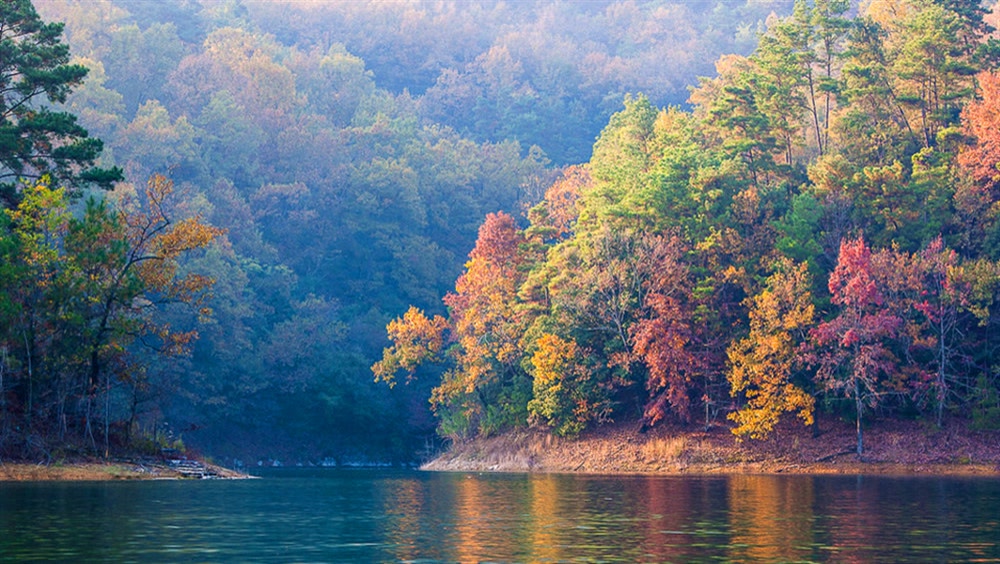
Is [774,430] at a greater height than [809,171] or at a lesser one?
lesser

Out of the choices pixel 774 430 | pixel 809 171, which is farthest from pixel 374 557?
pixel 809 171

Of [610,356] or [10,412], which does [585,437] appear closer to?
[610,356]

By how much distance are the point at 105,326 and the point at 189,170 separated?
48.7m

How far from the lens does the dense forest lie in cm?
4462

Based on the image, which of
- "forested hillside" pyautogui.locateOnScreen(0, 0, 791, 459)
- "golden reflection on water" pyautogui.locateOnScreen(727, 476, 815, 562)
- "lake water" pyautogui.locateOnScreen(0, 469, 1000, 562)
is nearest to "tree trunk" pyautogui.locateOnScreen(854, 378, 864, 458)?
"golden reflection on water" pyautogui.locateOnScreen(727, 476, 815, 562)

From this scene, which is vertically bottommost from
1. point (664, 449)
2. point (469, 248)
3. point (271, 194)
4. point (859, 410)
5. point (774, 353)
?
point (664, 449)

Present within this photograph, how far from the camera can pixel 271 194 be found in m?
95.8

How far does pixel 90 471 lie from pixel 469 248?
207 feet

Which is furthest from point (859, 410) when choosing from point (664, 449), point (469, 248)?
point (469, 248)

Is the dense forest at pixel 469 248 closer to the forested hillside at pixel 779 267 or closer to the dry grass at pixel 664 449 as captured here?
the forested hillside at pixel 779 267

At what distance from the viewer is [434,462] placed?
247 feet

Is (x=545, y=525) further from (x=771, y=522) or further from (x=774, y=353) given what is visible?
(x=774, y=353)

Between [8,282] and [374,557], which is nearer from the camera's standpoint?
[374,557]

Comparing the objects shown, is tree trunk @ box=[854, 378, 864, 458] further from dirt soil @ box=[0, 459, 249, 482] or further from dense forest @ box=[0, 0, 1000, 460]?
dirt soil @ box=[0, 459, 249, 482]
